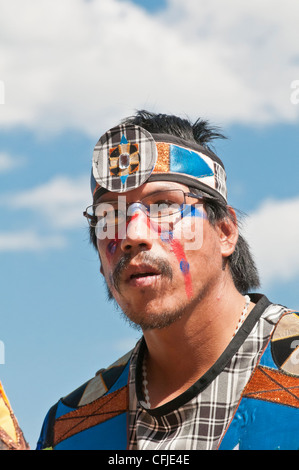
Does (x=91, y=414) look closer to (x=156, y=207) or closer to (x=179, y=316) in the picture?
(x=179, y=316)

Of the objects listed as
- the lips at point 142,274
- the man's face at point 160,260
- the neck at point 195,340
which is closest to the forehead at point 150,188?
the man's face at point 160,260

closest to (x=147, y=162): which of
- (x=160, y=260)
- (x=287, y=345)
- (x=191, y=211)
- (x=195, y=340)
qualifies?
(x=191, y=211)

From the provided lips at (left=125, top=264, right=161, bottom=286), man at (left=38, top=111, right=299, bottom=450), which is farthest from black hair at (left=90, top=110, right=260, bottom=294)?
lips at (left=125, top=264, right=161, bottom=286)

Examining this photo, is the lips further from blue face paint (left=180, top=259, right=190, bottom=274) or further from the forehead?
the forehead

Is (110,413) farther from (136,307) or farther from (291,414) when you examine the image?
(291,414)

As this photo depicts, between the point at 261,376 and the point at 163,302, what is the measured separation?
715 millimetres

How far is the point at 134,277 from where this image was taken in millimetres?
4684

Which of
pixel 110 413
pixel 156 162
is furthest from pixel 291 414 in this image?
pixel 156 162

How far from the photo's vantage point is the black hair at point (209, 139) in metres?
5.23

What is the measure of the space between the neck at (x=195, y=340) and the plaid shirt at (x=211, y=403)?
0.32 ft

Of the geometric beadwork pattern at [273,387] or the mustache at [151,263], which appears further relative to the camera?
the mustache at [151,263]

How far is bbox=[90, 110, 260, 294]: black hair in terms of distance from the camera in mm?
5230

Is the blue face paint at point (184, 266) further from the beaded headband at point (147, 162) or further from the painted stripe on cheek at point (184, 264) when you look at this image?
the beaded headband at point (147, 162)

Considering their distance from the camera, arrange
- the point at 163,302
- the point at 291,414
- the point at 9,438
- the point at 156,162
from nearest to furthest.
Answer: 1. the point at 9,438
2. the point at 291,414
3. the point at 163,302
4. the point at 156,162
